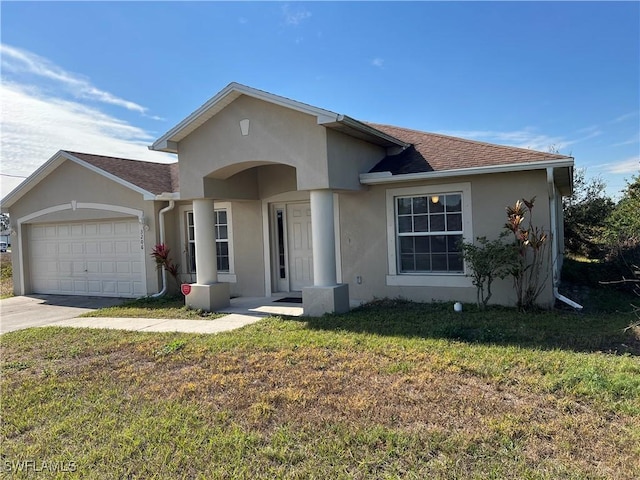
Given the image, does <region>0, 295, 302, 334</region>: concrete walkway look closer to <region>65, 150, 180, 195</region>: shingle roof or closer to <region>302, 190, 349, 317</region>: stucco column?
<region>302, 190, 349, 317</region>: stucco column

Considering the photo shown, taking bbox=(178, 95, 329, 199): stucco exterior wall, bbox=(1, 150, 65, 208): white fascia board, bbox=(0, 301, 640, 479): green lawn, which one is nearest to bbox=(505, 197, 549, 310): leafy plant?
bbox=(0, 301, 640, 479): green lawn

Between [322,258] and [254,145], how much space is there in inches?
110

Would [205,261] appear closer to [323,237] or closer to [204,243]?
[204,243]

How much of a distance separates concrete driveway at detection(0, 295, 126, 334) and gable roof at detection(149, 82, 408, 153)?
472 centimetres

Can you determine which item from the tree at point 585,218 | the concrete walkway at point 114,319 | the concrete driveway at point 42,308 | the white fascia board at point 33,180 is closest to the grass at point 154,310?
the concrete walkway at point 114,319

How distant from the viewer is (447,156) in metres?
9.98

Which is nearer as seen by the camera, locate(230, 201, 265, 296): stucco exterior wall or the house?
the house

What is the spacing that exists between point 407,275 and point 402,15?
6.23m

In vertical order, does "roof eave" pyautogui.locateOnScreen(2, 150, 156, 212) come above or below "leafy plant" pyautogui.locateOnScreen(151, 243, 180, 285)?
above

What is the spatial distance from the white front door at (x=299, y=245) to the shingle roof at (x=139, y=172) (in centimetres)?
366

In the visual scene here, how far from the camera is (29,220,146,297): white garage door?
44.4 ft

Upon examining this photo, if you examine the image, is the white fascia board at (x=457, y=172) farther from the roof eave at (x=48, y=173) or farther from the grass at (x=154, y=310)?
the roof eave at (x=48, y=173)

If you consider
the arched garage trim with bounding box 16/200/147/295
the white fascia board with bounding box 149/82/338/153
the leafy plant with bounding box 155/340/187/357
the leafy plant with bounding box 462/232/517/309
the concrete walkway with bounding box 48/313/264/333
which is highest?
the white fascia board with bounding box 149/82/338/153

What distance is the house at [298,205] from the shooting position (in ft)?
29.5
